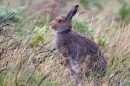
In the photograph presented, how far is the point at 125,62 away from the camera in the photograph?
22.5 ft

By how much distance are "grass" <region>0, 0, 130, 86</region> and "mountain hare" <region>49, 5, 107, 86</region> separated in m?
0.13

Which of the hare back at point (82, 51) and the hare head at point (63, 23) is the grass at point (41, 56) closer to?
the hare back at point (82, 51)

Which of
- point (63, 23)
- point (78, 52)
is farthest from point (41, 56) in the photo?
point (63, 23)

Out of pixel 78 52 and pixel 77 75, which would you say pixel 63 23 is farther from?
pixel 77 75

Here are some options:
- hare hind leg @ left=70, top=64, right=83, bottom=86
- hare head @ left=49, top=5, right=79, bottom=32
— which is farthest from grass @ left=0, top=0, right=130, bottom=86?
hare head @ left=49, top=5, right=79, bottom=32

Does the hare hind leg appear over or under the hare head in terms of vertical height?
under

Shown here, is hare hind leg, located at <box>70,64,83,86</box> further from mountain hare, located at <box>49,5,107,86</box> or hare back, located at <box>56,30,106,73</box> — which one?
hare back, located at <box>56,30,106,73</box>

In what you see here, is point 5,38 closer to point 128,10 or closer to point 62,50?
point 62,50

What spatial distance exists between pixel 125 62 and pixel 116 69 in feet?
0.90

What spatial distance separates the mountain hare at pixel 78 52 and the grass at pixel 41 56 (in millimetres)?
130

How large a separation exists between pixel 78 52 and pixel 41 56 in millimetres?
492

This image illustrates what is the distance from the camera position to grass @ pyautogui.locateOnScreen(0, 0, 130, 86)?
18.7 ft

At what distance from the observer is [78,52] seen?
21.4 feet

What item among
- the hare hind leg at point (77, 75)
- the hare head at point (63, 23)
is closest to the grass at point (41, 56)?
the hare hind leg at point (77, 75)
